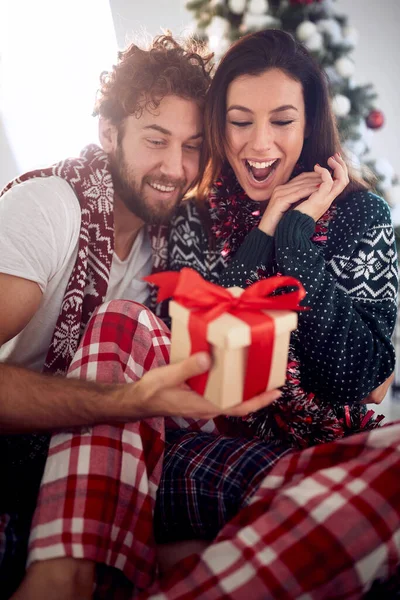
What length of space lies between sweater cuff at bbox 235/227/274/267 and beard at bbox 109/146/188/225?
336 mm

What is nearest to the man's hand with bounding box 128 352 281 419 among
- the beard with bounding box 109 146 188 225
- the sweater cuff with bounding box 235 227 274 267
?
the sweater cuff with bounding box 235 227 274 267

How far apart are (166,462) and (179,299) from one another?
41 centimetres

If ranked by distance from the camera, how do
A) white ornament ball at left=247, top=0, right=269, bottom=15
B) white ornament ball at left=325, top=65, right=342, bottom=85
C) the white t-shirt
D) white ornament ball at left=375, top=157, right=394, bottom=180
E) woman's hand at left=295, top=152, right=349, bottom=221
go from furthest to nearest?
white ornament ball at left=375, top=157, right=394, bottom=180 → white ornament ball at left=325, top=65, right=342, bottom=85 → white ornament ball at left=247, top=0, right=269, bottom=15 → woman's hand at left=295, top=152, right=349, bottom=221 → the white t-shirt

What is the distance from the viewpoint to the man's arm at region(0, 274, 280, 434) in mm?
709

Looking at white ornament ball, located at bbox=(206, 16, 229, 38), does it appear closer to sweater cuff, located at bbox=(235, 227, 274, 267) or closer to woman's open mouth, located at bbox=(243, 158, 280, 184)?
woman's open mouth, located at bbox=(243, 158, 280, 184)

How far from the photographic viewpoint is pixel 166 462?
91 centimetres

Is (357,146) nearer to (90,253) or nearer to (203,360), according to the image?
(90,253)

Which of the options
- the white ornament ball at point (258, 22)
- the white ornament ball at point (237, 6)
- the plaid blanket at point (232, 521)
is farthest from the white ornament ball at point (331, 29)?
the plaid blanket at point (232, 521)

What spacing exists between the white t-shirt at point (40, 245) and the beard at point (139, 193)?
0.67 feet

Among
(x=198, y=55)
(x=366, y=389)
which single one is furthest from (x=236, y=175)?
(x=366, y=389)

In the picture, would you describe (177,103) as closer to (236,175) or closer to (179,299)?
(236,175)

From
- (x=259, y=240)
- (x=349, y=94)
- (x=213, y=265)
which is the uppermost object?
(x=349, y=94)

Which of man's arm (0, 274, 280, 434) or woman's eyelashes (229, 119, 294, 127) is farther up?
woman's eyelashes (229, 119, 294, 127)

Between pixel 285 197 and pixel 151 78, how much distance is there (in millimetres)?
538
